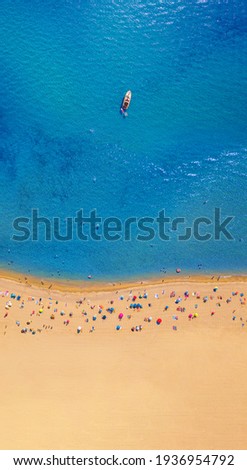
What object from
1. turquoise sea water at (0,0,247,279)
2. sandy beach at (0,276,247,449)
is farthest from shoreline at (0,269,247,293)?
turquoise sea water at (0,0,247,279)

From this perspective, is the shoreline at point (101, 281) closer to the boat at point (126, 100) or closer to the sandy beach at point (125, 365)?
the sandy beach at point (125, 365)

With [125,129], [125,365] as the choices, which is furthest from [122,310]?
[125,129]

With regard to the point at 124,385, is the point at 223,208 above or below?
above

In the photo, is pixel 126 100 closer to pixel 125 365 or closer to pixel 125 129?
pixel 125 129

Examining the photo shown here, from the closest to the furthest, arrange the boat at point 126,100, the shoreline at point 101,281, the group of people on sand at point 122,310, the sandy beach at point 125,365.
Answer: the sandy beach at point 125,365, the group of people on sand at point 122,310, the shoreline at point 101,281, the boat at point 126,100

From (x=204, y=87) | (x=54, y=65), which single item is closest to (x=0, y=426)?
(x=54, y=65)

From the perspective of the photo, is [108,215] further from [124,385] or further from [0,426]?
[0,426]

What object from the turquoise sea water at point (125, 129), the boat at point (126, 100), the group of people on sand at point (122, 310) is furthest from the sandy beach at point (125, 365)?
the boat at point (126, 100)
